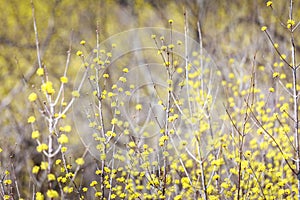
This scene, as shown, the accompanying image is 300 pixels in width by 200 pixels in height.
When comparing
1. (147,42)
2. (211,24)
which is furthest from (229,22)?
(147,42)

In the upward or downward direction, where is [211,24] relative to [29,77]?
upward

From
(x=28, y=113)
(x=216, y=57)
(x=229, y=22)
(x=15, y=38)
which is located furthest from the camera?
(x=229, y=22)

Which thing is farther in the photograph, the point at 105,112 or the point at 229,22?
the point at 229,22

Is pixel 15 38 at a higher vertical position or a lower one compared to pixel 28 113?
higher

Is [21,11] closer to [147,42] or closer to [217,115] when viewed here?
[147,42]

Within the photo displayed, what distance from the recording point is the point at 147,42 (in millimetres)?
7668

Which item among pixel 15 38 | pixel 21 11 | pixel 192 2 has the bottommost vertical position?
pixel 15 38

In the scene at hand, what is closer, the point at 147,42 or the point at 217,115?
the point at 217,115

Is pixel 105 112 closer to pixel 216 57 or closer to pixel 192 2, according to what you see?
pixel 216 57

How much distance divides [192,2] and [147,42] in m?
1.48

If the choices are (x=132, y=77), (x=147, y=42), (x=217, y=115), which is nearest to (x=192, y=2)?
(x=147, y=42)

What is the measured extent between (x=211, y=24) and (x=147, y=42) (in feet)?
4.39

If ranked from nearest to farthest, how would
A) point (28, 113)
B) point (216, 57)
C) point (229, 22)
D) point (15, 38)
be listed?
point (28, 113) → point (15, 38) → point (216, 57) → point (229, 22)

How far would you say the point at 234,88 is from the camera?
6543mm
